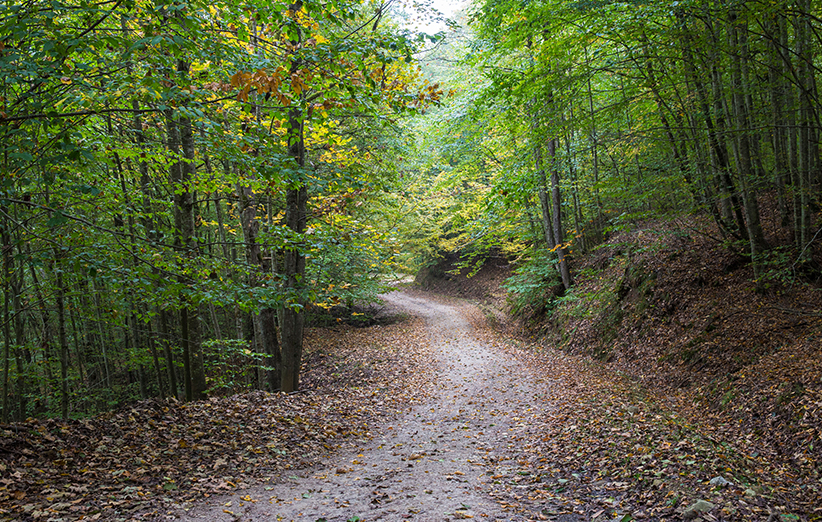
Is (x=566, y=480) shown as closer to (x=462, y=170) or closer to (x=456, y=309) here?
(x=462, y=170)

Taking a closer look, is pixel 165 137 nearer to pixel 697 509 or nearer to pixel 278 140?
pixel 278 140

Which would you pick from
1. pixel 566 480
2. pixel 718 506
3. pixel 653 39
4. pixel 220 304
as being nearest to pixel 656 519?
pixel 718 506

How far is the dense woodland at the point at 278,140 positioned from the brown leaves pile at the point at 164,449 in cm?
144

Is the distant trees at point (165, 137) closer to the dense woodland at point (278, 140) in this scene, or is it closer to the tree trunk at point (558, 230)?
the dense woodland at point (278, 140)

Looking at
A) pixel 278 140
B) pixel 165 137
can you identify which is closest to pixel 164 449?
pixel 278 140

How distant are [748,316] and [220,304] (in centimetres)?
896

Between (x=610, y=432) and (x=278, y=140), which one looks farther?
(x=278, y=140)

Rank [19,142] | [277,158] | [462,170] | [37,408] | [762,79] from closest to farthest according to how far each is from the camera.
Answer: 1. [19,142]
2. [277,158]
3. [762,79]
4. [37,408]
5. [462,170]

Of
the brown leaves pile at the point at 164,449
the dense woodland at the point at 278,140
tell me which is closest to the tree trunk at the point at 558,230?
the dense woodland at the point at 278,140

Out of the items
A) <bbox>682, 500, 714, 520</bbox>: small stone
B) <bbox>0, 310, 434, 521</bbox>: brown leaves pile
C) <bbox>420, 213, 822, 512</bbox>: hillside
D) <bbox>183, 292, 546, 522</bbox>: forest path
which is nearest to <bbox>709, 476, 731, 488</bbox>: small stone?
<bbox>682, 500, 714, 520</bbox>: small stone

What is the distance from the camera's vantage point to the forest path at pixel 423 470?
455 centimetres

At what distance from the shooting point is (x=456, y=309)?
24125mm

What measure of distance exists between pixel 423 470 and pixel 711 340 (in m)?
6.09

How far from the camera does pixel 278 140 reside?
648 centimetres
